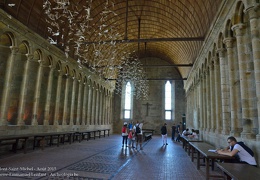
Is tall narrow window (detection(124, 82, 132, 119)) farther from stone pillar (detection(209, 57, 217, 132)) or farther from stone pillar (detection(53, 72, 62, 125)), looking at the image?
stone pillar (detection(209, 57, 217, 132))

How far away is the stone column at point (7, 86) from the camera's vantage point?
948 centimetres

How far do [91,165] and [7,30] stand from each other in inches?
314

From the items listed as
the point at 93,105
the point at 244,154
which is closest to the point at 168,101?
the point at 93,105

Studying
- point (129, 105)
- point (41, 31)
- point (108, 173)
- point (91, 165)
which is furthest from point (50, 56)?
point (129, 105)

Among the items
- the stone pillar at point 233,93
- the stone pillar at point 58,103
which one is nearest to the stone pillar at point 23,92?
the stone pillar at point 58,103

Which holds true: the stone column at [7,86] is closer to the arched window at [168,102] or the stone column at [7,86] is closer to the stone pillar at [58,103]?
the stone pillar at [58,103]

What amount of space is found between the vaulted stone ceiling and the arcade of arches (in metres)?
0.94

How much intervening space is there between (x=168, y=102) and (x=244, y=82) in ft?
70.4

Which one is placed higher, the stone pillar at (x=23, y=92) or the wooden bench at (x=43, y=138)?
the stone pillar at (x=23, y=92)

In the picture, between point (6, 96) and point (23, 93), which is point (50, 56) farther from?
point (6, 96)

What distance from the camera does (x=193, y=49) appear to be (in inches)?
626

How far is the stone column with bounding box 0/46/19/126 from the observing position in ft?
31.1


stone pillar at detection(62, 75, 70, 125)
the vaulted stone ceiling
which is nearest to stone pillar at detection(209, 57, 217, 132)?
the vaulted stone ceiling

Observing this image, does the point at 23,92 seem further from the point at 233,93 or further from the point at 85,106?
the point at 233,93
